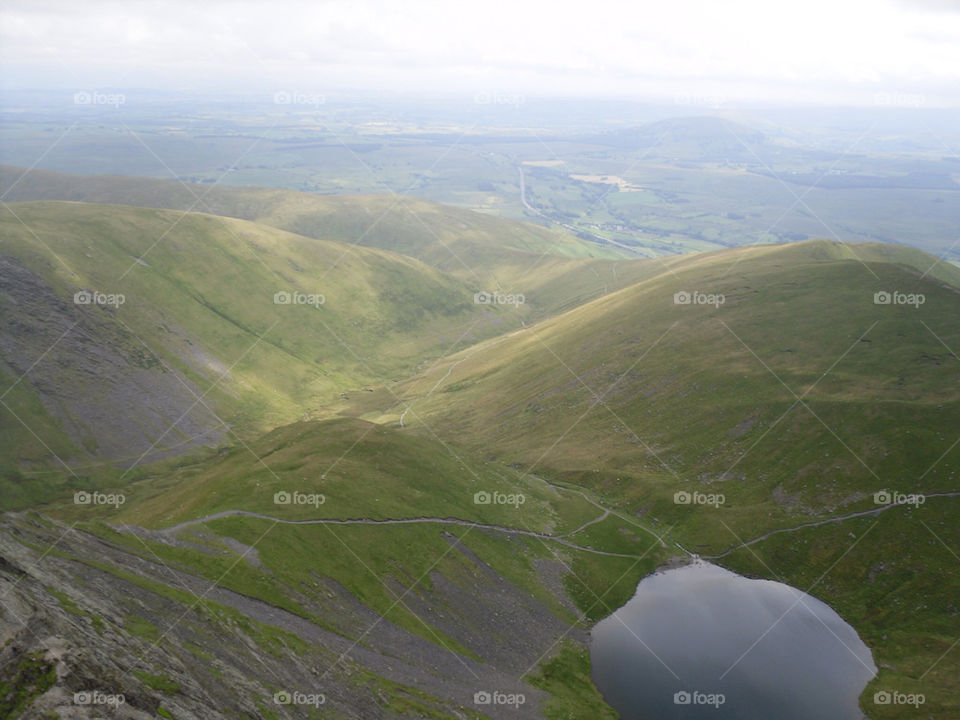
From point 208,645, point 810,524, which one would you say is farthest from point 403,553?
point 810,524

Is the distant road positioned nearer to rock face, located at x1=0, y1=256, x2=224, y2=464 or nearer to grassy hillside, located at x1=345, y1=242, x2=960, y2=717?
grassy hillside, located at x1=345, y1=242, x2=960, y2=717

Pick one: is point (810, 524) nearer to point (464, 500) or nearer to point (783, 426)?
point (783, 426)

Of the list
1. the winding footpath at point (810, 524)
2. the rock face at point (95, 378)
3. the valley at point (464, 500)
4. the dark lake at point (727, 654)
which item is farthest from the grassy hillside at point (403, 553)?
the rock face at point (95, 378)

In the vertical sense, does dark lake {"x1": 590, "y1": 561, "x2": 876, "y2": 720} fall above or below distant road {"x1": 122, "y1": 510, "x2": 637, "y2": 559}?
below

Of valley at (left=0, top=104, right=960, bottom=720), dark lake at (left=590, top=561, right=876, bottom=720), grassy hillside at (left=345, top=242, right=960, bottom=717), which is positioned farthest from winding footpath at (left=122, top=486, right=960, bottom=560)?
dark lake at (left=590, top=561, right=876, bottom=720)

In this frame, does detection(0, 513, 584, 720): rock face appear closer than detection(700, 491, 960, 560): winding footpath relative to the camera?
Yes

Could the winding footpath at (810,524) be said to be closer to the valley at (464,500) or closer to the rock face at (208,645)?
the valley at (464,500)
